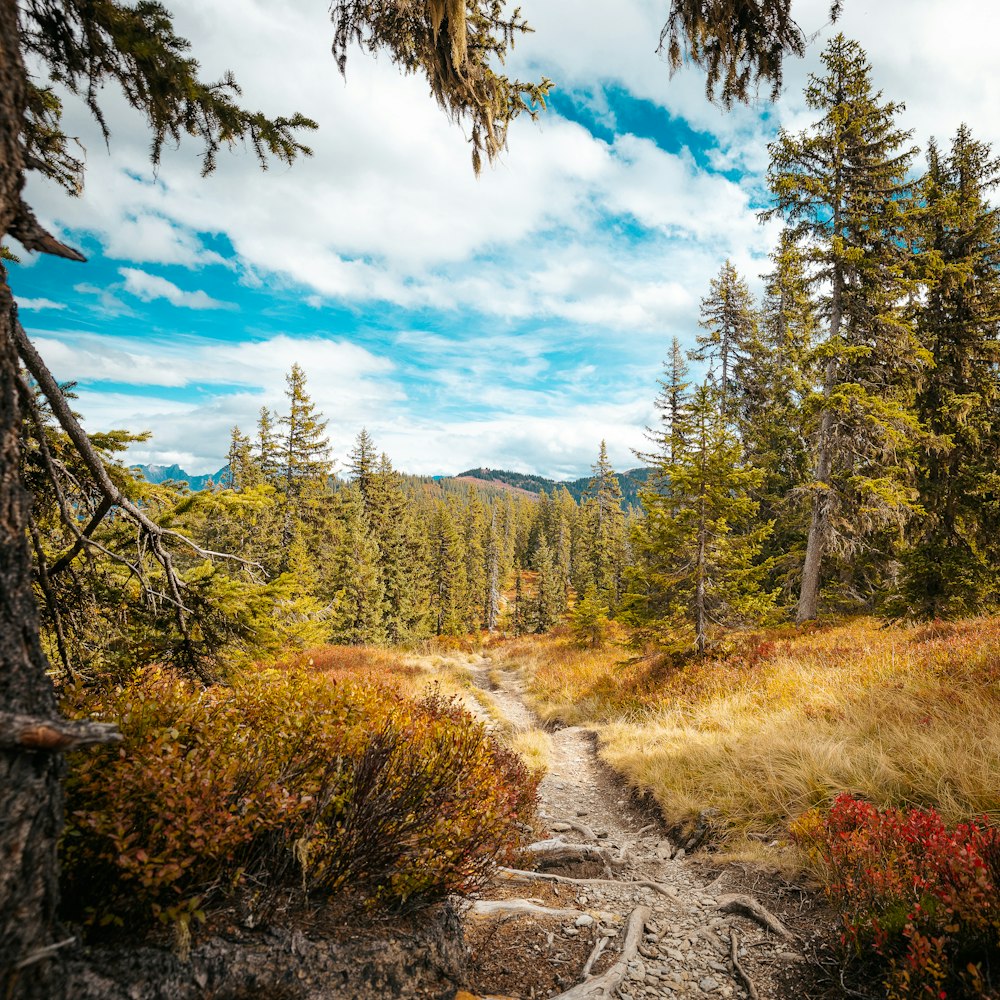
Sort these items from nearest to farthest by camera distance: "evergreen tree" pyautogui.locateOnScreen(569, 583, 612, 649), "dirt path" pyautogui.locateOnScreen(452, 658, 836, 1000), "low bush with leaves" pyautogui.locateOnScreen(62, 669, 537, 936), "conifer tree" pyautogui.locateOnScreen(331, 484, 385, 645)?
1. "low bush with leaves" pyautogui.locateOnScreen(62, 669, 537, 936)
2. "dirt path" pyautogui.locateOnScreen(452, 658, 836, 1000)
3. "evergreen tree" pyautogui.locateOnScreen(569, 583, 612, 649)
4. "conifer tree" pyautogui.locateOnScreen(331, 484, 385, 645)

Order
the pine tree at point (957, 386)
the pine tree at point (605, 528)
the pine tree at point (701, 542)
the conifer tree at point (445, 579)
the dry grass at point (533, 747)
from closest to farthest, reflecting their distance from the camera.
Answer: the dry grass at point (533, 747)
the pine tree at point (701, 542)
the pine tree at point (957, 386)
the conifer tree at point (445, 579)
the pine tree at point (605, 528)

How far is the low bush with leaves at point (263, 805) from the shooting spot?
7.77ft

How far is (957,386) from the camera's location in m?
14.5

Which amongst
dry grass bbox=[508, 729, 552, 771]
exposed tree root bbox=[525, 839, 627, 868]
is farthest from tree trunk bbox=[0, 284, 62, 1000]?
dry grass bbox=[508, 729, 552, 771]

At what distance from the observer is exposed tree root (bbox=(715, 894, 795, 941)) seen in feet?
13.3

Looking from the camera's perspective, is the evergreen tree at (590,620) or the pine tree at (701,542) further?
the evergreen tree at (590,620)

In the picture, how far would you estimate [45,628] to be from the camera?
386 centimetres

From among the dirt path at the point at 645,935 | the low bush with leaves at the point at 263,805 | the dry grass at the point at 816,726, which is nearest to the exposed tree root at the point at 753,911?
the dirt path at the point at 645,935

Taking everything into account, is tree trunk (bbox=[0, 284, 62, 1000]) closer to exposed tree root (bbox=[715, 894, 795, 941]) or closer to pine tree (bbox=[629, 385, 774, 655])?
exposed tree root (bbox=[715, 894, 795, 941])

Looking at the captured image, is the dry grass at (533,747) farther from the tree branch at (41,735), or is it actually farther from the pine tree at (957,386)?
the pine tree at (957,386)

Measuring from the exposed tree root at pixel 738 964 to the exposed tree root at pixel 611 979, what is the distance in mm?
703

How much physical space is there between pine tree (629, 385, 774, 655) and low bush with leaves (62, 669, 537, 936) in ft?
25.2

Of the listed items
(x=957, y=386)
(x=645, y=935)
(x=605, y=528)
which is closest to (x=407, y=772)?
(x=645, y=935)

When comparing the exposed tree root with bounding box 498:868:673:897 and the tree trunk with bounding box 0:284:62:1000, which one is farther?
the exposed tree root with bounding box 498:868:673:897
